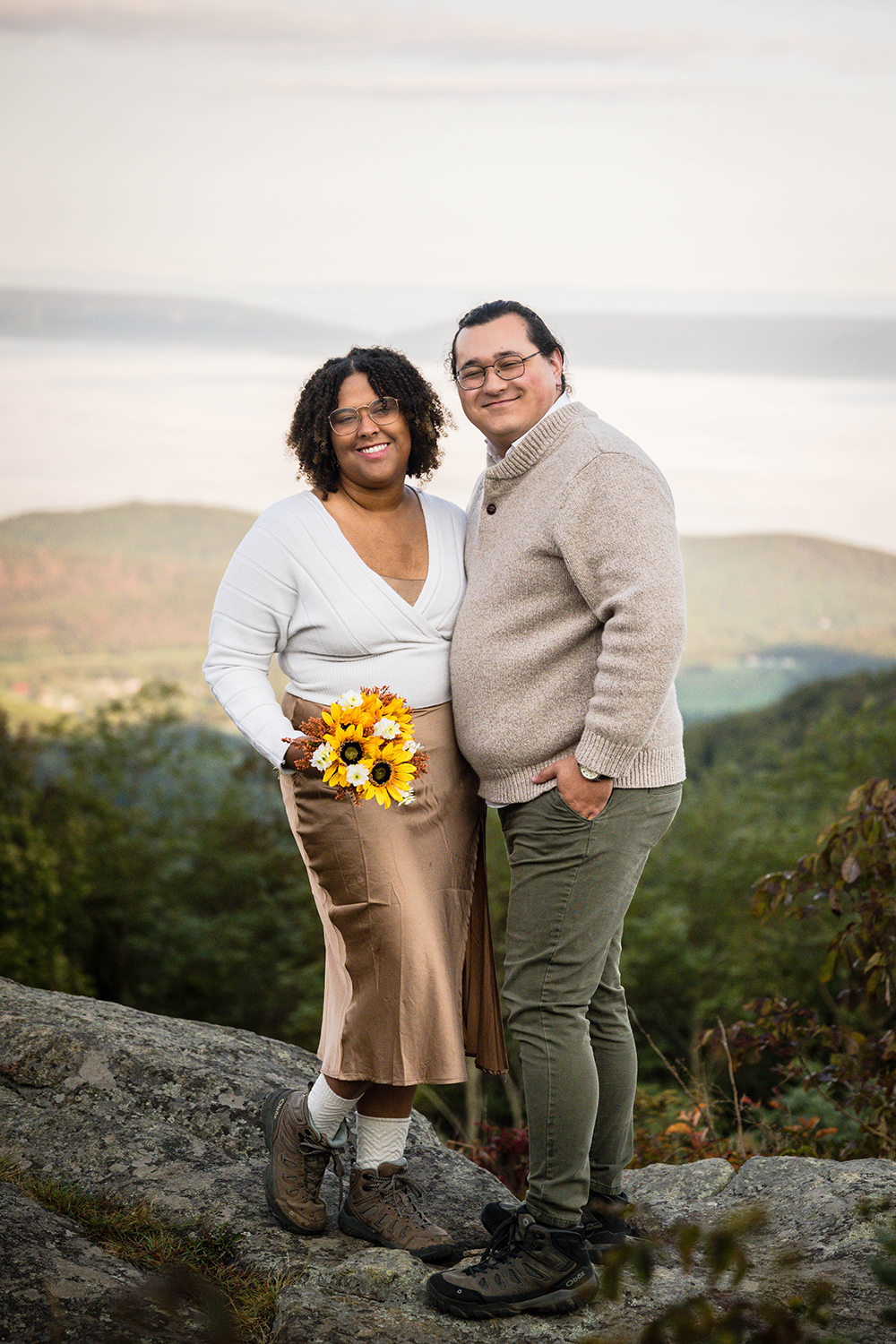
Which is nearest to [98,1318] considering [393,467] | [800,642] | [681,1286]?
[681,1286]

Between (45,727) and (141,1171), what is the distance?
23.2 metres

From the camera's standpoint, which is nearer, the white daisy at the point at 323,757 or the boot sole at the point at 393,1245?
the white daisy at the point at 323,757

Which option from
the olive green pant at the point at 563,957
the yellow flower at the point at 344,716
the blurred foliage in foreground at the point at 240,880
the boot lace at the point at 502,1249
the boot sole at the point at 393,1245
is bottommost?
the blurred foliage in foreground at the point at 240,880

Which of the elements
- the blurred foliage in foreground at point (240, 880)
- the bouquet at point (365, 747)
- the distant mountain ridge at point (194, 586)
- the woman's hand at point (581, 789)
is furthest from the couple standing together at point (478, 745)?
the distant mountain ridge at point (194, 586)

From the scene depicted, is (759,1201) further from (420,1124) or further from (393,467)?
(393,467)

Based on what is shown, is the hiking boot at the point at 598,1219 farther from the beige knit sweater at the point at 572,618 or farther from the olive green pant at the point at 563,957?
the beige knit sweater at the point at 572,618

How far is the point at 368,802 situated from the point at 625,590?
84 centimetres

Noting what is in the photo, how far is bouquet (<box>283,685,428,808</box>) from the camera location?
269 cm

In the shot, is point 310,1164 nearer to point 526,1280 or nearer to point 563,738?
point 526,1280

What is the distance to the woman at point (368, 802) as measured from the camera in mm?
2859

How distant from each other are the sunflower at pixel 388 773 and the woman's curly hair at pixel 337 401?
780mm

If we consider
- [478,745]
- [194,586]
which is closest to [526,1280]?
[478,745]

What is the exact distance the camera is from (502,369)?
2.88 meters

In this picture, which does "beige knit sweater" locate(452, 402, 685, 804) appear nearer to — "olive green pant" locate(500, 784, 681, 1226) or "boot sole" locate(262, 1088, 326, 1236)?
"olive green pant" locate(500, 784, 681, 1226)
